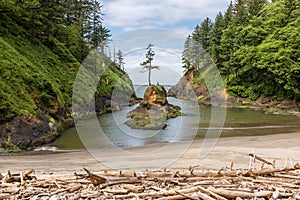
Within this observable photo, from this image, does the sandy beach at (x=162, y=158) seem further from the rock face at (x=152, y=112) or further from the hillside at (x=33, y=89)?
the rock face at (x=152, y=112)

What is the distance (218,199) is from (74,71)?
27.6 metres

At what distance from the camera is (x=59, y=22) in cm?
3114

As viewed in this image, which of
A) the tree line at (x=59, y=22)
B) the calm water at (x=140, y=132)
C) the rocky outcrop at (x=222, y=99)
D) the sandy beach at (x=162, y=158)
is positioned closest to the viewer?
the sandy beach at (x=162, y=158)

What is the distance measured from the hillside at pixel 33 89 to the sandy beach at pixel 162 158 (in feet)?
A: 7.10

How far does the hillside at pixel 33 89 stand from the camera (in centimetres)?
1388

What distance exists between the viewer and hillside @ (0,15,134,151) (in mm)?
13883

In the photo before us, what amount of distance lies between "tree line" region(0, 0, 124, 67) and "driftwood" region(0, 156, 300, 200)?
9.82 meters

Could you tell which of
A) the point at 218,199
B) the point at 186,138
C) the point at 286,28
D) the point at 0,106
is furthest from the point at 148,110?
the point at 286,28

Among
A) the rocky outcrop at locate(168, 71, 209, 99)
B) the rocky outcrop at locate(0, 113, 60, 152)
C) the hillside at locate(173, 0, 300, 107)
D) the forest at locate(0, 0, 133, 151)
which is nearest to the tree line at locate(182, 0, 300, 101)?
the hillside at locate(173, 0, 300, 107)

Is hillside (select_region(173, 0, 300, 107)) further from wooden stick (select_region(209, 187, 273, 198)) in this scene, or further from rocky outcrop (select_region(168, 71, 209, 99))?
wooden stick (select_region(209, 187, 273, 198))

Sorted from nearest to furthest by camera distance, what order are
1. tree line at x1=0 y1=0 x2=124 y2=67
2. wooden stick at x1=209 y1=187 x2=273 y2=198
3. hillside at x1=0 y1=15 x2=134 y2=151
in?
wooden stick at x1=209 y1=187 x2=273 y2=198 < hillside at x1=0 y1=15 x2=134 y2=151 < tree line at x1=0 y1=0 x2=124 y2=67

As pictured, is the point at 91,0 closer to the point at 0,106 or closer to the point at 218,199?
the point at 0,106

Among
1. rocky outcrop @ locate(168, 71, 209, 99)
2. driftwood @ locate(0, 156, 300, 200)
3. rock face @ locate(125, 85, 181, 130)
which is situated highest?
rocky outcrop @ locate(168, 71, 209, 99)

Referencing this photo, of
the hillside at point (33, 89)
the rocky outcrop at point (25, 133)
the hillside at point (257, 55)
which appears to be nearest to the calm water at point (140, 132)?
the rocky outcrop at point (25, 133)
